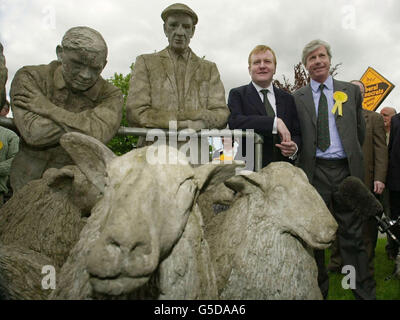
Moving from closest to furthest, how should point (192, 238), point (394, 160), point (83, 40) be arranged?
point (192, 238), point (83, 40), point (394, 160)

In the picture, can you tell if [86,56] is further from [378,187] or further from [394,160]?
[394,160]

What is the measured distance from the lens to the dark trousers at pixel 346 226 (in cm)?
311

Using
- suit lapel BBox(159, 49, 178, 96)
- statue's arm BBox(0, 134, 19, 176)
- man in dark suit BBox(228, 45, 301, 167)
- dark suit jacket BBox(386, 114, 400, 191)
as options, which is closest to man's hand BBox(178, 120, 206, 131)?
suit lapel BBox(159, 49, 178, 96)

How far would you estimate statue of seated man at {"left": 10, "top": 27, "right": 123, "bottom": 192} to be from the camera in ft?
6.63

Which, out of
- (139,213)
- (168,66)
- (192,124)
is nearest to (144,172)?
(139,213)

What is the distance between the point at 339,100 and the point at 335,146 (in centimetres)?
42

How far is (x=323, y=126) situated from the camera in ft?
10.8

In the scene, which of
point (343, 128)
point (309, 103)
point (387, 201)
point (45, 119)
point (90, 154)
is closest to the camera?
point (90, 154)

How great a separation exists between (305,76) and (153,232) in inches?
604

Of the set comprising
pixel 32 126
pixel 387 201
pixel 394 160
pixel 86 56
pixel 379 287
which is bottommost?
pixel 379 287

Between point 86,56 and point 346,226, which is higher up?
point 86,56

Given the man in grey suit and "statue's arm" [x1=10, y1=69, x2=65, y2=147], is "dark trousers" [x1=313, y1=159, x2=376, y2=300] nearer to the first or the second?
the man in grey suit

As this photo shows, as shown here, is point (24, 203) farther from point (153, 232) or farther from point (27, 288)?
point (153, 232)

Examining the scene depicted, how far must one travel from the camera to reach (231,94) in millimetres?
3289
